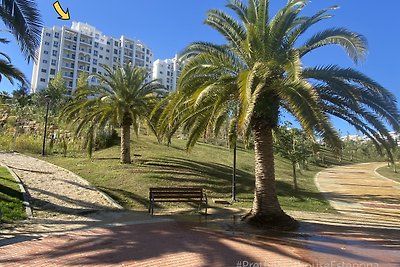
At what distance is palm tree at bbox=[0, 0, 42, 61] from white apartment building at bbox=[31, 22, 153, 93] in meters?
81.8

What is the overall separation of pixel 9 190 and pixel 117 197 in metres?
3.92

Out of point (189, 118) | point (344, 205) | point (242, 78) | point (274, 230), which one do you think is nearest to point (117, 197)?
point (189, 118)

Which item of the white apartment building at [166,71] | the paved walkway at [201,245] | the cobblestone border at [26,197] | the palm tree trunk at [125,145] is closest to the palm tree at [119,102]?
the palm tree trunk at [125,145]

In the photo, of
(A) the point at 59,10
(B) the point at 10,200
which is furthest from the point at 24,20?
(B) the point at 10,200

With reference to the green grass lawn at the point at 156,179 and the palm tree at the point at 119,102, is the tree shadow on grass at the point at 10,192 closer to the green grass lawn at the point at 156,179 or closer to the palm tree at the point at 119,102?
the green grass lawn at the point at 156,179

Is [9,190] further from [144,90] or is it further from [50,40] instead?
[50,40]

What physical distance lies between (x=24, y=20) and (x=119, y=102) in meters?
11.4

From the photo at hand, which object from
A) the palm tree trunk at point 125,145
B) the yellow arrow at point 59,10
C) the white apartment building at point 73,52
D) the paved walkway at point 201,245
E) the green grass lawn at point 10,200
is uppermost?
the white apartment building at point 73,52

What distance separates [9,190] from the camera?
37.8ft

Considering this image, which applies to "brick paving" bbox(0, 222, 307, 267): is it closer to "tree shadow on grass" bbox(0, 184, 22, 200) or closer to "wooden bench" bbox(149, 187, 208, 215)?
"wooden bench" bbox(149, 187, 208, 215)

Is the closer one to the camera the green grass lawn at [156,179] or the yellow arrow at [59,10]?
the yellow arrow at [59,10]

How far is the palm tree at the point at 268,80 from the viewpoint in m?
9.69

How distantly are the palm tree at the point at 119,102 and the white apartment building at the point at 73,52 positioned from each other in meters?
70.0

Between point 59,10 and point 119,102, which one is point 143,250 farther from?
point 119,102
